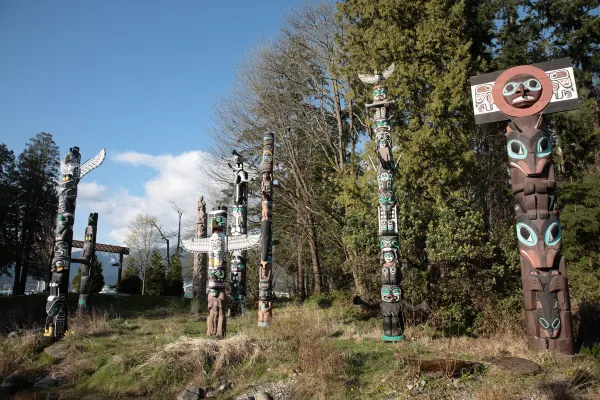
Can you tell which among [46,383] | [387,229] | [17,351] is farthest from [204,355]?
[387,229]

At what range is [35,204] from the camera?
93.3 ft

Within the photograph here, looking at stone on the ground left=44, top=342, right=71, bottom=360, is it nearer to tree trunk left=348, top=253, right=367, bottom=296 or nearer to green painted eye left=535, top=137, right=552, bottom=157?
tree trunk left=348, top=253, right=367, bottom=296

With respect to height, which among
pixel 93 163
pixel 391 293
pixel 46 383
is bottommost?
pixel 46 383

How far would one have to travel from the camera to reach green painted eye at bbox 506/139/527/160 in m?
8.15

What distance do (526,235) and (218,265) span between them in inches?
238

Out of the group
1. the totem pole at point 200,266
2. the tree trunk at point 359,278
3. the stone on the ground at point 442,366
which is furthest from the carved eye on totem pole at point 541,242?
the totem pole at point 200,266

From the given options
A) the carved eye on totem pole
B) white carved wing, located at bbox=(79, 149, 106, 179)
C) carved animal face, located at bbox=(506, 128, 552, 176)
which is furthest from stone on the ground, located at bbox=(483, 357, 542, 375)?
white carved wing, located at bbox=(79, 149, 106, 179)

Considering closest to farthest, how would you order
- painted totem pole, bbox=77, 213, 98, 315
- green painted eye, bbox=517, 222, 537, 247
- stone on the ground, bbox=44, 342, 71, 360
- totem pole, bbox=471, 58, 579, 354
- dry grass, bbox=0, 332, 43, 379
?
1. totem pole, bbox=471, 58, 579, 354
2. green painted eye, bbox=517, 222, 537, 247
3. dry grass, bbox=0, 332, 43, 379
4. stone on the ground, bbox=44, 342, 71, 360
5. painted totem pole, bbox=77, 213, 98, 315

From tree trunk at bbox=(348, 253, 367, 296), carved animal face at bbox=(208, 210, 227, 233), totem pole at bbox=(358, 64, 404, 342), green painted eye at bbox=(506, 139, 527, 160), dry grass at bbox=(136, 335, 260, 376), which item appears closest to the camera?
dry grass at bbox=(136, 335, 260, 376)

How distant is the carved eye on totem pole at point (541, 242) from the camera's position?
24.8 feet

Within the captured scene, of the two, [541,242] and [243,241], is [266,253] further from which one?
[541,242]

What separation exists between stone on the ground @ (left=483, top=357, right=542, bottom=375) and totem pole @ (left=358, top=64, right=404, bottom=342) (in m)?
2.33

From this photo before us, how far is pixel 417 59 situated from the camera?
14.1 m

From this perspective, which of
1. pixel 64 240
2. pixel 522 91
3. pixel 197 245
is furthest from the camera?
pixel 64 240
